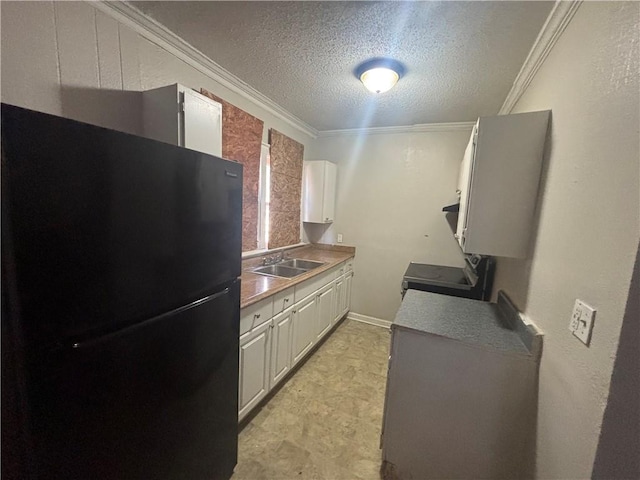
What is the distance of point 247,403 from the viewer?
1.81 m

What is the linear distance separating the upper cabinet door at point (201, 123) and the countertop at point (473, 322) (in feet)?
5.07

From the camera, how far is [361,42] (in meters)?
1.59

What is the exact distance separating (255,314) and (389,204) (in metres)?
2.33

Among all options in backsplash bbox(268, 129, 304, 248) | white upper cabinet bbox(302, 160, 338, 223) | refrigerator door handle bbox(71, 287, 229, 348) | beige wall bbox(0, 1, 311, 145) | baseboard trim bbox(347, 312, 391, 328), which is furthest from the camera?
baseboard trim bbox(347, 312, 391, 328)

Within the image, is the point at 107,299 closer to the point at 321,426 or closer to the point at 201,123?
the point at 201,123

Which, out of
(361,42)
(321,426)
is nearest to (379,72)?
(361,42)

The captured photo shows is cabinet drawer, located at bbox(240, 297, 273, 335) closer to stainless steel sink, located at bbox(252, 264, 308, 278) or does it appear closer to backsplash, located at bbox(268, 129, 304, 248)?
stainless steel sink, located at bbox(252, 264, 308, 278)

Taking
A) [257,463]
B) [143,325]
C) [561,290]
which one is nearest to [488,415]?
[561,290]

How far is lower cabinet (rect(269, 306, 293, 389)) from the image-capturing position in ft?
6.67

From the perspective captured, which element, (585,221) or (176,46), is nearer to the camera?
(585,221)

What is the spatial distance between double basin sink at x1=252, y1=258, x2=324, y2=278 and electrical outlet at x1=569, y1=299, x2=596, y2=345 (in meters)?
2.05

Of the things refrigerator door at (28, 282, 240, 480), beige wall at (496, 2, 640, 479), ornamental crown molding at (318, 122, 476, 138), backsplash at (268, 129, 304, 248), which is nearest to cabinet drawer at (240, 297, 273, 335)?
refrigerator door at (28, 282, 240, 480)

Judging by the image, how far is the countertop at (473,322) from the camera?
4.32 ft

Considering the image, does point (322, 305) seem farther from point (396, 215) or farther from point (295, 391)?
point (396, 215)
